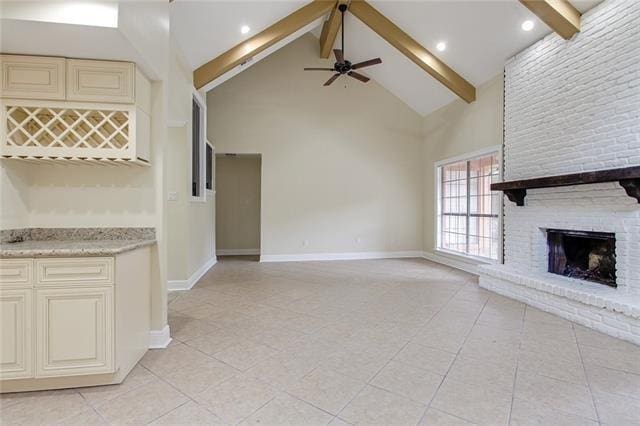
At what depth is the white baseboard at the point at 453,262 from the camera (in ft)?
18.6

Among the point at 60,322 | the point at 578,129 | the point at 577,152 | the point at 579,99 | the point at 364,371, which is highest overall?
the point at 579,99

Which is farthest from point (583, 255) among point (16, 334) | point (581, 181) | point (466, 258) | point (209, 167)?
point (209, 167)

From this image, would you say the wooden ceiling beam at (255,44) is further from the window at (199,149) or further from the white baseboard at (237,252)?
the white baseboard at (237,252)

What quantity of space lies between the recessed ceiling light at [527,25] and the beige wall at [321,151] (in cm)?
323

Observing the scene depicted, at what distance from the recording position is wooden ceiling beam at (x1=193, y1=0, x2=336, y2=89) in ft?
16.1

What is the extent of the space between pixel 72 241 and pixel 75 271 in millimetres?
533

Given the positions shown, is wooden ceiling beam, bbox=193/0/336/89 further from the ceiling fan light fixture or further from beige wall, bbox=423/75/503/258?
beige wall, bbox=423/75/503/258

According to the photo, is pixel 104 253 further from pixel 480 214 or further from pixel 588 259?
pixel 480 214

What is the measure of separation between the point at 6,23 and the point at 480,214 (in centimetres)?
637

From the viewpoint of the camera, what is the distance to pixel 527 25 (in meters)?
4.14

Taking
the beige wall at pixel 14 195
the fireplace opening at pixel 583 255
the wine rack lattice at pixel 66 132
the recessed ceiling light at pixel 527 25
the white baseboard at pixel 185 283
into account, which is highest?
the recessed ceiling light at pixel 527 25

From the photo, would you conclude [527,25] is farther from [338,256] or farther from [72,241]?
[72,241]

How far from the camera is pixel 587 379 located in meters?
2.14

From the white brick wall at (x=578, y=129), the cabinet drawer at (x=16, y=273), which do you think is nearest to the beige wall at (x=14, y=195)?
the cabinet drawer at (x=16, y=273)
